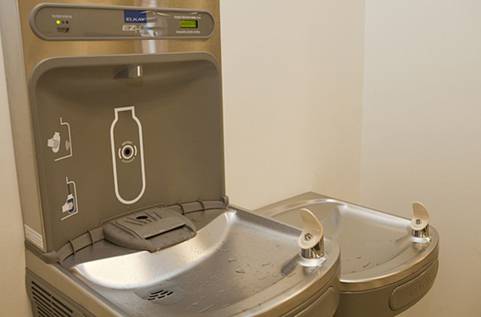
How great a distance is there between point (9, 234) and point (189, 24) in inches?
23.9

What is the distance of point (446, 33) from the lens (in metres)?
1.67

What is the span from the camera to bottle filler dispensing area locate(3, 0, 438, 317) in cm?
95

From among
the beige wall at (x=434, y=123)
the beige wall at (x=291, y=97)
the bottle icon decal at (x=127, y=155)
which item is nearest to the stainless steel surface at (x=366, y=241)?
the beige wall at (x=291, y=97)

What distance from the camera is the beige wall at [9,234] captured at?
1.03 meters

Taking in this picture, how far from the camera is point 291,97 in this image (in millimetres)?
1667

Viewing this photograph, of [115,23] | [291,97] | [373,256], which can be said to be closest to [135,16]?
[115,23]

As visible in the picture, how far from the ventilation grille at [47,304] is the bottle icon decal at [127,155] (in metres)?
0.26

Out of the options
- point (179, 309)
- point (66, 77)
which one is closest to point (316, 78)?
point (66, 77)

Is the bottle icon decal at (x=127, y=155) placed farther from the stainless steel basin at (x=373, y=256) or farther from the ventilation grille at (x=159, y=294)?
the stainless steel basin at (x=373, y=256)

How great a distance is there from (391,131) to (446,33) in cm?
39

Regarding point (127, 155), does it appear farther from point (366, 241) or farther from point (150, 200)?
point (366, 241)

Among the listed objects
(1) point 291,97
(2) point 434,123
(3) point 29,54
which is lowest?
(2) point 434,123

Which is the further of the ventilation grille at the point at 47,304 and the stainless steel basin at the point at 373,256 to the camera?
the stainless steel basin at the point at 373,256

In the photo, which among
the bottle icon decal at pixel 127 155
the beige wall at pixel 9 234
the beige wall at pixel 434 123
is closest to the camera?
the beige wall at pixel 9 234
